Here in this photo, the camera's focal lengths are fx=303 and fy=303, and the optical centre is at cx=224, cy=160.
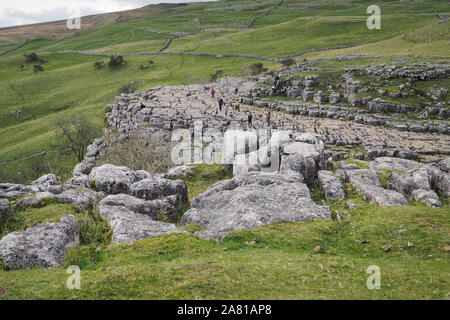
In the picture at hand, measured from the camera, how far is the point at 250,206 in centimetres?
1745

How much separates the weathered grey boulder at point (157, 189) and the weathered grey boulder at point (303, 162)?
26.0ft

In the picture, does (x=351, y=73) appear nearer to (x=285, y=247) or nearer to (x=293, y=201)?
(x=293, y=201)

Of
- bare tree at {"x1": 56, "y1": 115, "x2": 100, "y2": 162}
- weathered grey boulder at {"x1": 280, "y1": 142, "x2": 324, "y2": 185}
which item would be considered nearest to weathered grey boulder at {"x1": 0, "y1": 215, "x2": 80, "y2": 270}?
weathered grey boulder at {"x1": 280, "y1": 142, "x2": 324, "y2": 185}

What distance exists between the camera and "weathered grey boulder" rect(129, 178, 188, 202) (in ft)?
69.4

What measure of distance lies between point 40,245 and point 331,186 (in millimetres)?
17918

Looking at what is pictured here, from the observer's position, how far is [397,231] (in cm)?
1499

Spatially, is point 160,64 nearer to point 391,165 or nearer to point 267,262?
point 391,165

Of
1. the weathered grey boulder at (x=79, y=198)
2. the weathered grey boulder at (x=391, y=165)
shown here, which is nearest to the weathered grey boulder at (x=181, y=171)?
the weathered grey boulder at (x=79, y=198)

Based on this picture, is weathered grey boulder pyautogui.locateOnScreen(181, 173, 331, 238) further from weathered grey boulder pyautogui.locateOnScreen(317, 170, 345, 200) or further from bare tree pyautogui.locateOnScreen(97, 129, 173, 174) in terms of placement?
bare tree pyautogui.locateOnScreen(97, 129, 173, 174)

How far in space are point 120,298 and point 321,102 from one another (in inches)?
2146

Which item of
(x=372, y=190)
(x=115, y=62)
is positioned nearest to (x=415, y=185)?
(x=372, y=190)

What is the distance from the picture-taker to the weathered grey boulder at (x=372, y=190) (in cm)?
1914

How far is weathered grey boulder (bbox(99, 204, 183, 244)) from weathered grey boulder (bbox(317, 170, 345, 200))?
11.1 meters

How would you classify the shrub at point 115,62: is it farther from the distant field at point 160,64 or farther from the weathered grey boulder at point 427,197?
the weathered grey boulder at point 427,197
